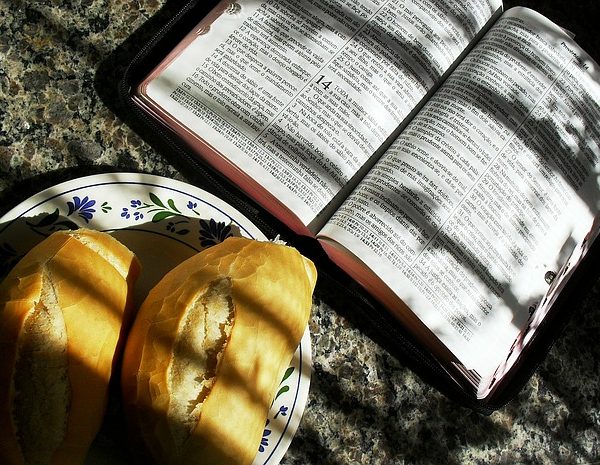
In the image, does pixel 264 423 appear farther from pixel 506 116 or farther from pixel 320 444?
pixel 506 116

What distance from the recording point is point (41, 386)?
1.36 feet

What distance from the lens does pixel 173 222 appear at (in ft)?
1.78

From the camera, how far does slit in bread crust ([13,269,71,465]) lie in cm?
41

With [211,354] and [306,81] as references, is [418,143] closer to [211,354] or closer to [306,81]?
[306,81]

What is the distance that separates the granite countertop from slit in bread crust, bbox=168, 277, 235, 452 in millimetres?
165

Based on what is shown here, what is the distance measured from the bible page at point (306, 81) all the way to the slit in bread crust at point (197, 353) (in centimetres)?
12

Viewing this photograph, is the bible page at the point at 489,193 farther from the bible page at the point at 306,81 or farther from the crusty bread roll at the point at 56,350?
the crusty bread roll at the point at 56,350

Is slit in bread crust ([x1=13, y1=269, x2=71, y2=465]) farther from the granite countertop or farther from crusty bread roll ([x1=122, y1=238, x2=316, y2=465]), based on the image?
the granite countertop

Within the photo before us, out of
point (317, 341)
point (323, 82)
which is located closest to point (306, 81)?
point (323, 82)

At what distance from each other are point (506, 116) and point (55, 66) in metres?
0.43

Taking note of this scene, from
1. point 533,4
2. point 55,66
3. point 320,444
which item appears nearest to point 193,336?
point 320,444

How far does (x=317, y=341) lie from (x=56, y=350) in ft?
0.84

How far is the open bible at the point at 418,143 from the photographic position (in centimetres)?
54

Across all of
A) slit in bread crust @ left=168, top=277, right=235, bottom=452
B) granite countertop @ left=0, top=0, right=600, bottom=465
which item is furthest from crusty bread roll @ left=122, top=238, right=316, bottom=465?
granite countertop @ left=0, top=0, right=600, bottom=465
